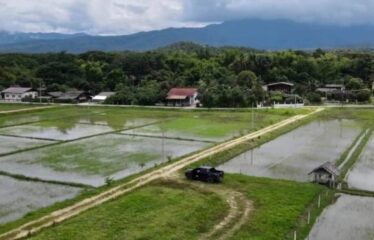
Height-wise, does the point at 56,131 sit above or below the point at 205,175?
above

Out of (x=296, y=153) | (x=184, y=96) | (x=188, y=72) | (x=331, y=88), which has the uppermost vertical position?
(x=188, y=72)

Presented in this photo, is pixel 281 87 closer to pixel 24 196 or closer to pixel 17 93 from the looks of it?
pixel 17 93

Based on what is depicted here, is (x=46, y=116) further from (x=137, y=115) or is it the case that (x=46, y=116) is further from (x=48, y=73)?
(x=48, y=73)

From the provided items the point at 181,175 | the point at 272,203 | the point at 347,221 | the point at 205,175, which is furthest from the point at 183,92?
the point at 347,221

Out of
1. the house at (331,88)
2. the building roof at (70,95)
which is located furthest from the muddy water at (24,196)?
the house at (331,88)

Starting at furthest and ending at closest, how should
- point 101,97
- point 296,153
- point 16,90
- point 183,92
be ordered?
point 16,90 < point 101,97 < point 183,92 < point 296,153

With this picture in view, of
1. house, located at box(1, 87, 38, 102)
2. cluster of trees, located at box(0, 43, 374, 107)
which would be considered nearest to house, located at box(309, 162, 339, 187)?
cluster of trees, located at box(0, 43, 374, 107)

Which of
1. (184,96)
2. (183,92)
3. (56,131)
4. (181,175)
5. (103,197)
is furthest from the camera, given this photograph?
(183,92)
